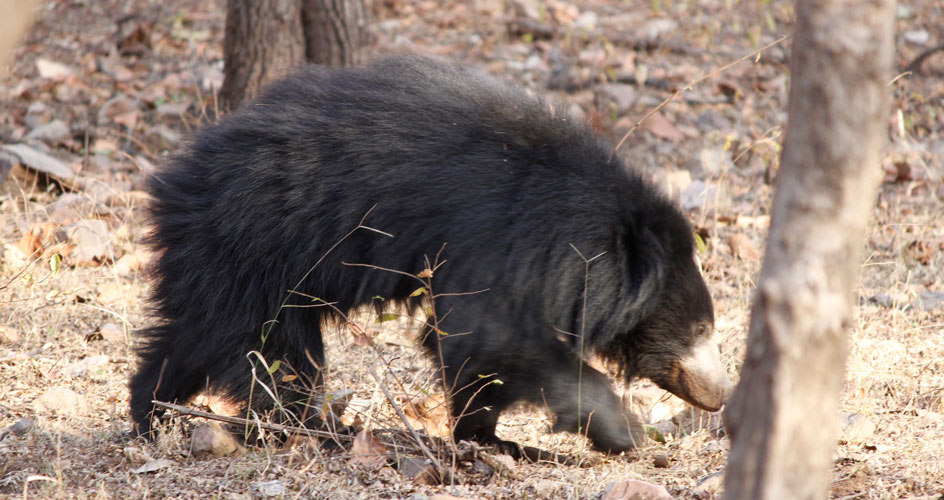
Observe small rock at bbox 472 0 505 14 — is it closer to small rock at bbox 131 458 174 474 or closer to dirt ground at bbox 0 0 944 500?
dirt ground at bbox 0 0 944 500

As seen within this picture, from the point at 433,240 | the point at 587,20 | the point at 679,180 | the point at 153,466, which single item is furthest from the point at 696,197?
the point at 587,20

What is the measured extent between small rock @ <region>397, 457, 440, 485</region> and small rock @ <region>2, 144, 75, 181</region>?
331 cm

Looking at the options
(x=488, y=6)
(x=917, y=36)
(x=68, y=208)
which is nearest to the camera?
(x=68, y=208)

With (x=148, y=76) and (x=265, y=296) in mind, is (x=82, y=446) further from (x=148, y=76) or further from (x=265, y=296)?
(x=148, y=76)

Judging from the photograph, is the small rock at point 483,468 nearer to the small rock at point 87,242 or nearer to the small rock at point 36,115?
the small rock at point 87,242

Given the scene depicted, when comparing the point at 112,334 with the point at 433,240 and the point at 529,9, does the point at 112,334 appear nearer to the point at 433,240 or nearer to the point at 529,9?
the point at 433,240

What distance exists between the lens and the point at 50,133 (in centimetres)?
596

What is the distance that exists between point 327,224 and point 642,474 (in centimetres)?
121

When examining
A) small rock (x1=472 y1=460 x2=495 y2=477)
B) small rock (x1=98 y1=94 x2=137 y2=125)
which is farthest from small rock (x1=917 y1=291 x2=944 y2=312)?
small rock (x1=98 y1=94 x2=137 y2=125)

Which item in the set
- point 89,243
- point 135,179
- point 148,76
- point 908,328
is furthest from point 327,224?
point 148,76

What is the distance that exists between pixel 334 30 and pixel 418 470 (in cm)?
338

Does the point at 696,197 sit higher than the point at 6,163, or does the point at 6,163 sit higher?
the point at 696,197

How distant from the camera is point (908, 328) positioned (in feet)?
12.6

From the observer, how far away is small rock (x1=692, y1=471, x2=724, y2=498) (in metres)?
2.54
